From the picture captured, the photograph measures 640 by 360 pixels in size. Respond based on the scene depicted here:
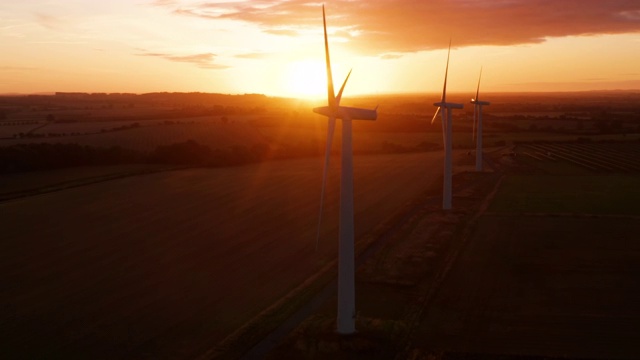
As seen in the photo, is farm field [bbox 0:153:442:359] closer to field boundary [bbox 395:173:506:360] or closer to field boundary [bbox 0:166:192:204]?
field boundary [bbox 0:166:192:204]

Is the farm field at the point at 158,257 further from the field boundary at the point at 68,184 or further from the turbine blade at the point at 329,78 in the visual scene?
the turbine blade at the point at 329,78

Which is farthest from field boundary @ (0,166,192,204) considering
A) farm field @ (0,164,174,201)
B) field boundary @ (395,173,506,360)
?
field boundary @ (395,173,506,360)

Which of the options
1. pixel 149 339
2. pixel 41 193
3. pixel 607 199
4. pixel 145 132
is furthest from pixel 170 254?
pixel 145 132

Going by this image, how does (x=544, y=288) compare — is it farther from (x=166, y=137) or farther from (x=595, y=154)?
(x=166, y=137)

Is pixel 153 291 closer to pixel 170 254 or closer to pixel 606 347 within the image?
pixel 170 254

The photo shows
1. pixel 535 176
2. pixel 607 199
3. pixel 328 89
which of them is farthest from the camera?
pixel 535 176

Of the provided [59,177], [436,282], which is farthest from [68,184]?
[436,282]
